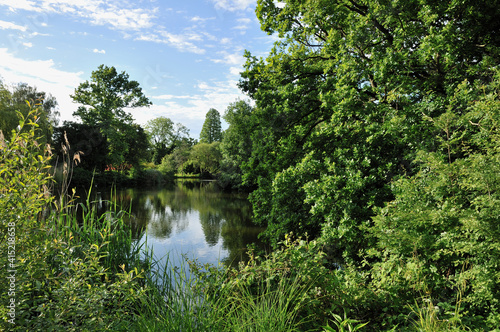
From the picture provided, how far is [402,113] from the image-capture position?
532cm

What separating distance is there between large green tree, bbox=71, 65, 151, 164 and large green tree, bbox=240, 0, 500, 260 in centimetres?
2694

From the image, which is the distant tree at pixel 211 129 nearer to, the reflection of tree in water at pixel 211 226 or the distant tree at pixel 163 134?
the distant tree at pixel 163 134

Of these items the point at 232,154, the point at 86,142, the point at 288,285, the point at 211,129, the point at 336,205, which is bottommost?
the point at 288,285

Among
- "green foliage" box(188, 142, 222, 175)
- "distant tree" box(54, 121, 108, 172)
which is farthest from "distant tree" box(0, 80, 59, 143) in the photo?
"green foliage" box(188, 142, 222, 175)

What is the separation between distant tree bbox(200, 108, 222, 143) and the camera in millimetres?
58906

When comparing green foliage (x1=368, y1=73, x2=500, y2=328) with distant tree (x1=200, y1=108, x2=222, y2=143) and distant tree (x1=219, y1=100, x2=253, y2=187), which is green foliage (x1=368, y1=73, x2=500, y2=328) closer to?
distant tree (x1=219, y1=100, x2=253, y2=187)

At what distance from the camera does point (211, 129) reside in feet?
195

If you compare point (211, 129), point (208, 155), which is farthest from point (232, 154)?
point (211, 129)

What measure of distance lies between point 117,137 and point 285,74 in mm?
27888

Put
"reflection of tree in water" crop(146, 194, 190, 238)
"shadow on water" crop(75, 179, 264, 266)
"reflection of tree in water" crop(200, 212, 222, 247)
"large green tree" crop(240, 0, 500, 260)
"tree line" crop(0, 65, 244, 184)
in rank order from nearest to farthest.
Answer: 1. "large green tree" crop(240, 0, 500, 260)
2. "shadow on water" crop(75, 179, 264, 266)
3. "reflection of tree in water" crop(200, 212, 222, 247)
4. "reflection of tree in water" crop(146, 194, 190, 238)
5. "tree line" crop(0, 65, 244, 184)

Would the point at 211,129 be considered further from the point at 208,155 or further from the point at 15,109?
the point at 15,109

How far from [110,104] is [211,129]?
2838 cm

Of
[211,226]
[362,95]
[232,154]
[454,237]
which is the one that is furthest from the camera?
[232,154]

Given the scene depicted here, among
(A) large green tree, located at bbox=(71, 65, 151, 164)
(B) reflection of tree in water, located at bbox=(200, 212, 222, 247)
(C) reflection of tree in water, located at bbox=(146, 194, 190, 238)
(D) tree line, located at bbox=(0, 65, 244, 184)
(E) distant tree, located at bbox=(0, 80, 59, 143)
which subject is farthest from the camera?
(A) large green tree, located at bbox=(71, 65, 151, 164)
